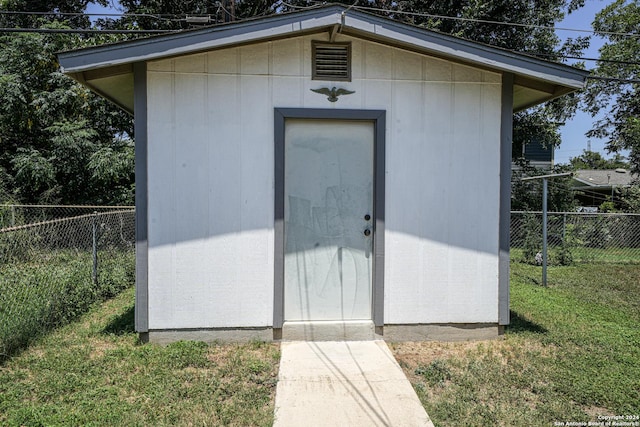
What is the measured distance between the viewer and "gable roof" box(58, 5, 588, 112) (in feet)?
12.0

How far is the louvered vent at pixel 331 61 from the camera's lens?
13.3 feet

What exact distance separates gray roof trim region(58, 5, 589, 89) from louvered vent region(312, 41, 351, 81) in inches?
6.7

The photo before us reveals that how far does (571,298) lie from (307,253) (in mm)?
4278

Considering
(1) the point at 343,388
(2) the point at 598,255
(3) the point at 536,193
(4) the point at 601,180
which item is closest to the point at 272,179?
(1) the point at 343,388

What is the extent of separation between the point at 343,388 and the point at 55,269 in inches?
161

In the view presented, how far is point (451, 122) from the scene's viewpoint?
13.7 feet

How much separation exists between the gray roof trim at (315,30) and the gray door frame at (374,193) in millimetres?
686

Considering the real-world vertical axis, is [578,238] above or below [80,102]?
below

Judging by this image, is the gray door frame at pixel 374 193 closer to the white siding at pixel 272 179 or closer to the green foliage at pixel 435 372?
the white siding at pixel 272 179

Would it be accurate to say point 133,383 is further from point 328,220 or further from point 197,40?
point 197,40

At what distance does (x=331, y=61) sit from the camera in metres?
4.09

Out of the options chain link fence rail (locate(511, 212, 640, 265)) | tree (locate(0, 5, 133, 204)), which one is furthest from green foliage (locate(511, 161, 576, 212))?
tree (locate(0, 5, 133, 204))

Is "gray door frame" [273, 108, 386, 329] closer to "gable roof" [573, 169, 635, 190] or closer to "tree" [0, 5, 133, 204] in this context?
"tree" [0, 5, 133, 204]

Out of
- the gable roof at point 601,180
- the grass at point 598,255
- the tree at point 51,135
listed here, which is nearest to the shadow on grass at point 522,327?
the grass at point 598,255
